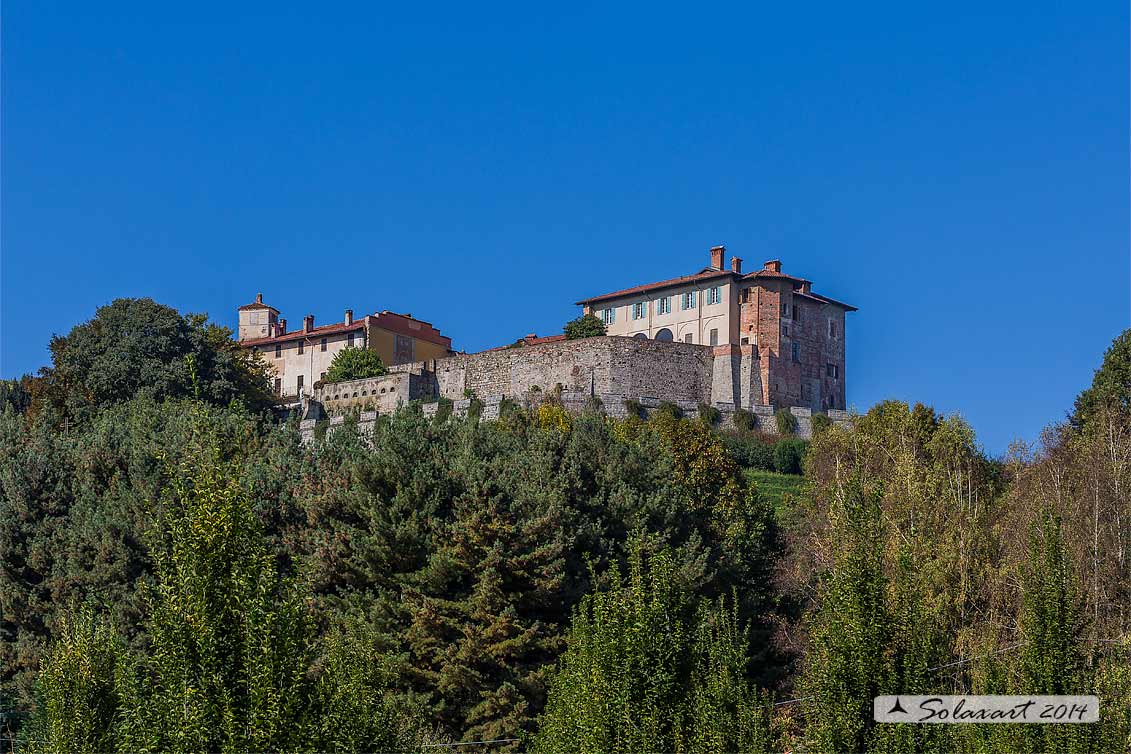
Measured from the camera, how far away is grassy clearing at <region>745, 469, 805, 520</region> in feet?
190

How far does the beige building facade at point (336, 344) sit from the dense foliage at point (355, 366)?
15.4 ft

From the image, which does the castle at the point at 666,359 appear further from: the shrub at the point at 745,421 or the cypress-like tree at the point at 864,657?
the cypress-like tree at the point at 864,657

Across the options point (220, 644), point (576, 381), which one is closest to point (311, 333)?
point (576, 381)

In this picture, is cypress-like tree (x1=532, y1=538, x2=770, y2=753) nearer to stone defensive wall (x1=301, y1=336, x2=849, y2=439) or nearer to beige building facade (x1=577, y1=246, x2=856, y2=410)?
stone defensive wall (x1=301, y1=336, x2=849, y2=439)

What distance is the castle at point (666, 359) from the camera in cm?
7156

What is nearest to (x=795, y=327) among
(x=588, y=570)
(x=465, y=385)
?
(x=465, y=385)

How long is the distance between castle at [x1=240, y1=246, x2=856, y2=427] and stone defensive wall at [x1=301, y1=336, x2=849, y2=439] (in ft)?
0.22

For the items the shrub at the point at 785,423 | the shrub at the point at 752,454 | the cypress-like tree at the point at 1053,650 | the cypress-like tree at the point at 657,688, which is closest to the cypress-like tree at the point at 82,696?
the cypress-like tree at the point at 657,688

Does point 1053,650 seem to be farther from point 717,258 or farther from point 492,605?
point 717,258

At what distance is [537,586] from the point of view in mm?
30422

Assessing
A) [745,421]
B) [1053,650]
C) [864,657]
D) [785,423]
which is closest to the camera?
[864,657]

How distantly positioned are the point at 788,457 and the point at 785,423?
4.71 meters

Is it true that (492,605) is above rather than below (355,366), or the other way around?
below

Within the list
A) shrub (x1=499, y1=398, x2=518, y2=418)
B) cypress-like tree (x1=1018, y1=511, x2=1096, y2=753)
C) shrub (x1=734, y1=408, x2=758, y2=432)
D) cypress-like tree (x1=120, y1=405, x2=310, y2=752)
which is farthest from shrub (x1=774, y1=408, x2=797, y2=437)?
cypress-like tree (x1=120, y1=405, x2=310, y2=752)
